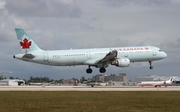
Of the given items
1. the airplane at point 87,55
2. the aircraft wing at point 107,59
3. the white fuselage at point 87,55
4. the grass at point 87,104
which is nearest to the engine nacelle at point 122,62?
the airplane at point 87,55

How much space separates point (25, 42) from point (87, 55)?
39.6ft

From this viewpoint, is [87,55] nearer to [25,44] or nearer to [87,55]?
[87,55]

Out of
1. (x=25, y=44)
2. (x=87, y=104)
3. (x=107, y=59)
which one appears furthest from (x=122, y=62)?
(x=87, y=104)

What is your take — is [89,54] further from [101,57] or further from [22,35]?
[22,35]

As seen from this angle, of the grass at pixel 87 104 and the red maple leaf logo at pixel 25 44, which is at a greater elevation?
the red maple leaf logo at pixel 25 44

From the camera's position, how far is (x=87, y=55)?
74.9m

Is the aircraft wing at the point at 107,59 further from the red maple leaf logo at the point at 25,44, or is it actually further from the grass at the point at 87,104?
the grass at the point at 87,104

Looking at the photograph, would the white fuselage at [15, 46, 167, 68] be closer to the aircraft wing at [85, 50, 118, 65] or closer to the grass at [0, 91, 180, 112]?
the aircraft wing at [85, 50, 118, 65]

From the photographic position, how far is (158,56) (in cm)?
7856

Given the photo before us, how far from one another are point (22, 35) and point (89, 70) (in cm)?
Answer: 1619

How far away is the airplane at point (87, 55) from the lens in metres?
72.2

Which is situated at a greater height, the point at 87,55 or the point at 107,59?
the point at 87,55

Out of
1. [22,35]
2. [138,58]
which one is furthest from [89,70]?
[22,35]

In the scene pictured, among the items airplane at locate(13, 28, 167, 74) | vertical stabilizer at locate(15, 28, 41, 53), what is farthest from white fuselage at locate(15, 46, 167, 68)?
vertical stabilizer at locate(15, 28, 41, 53)
